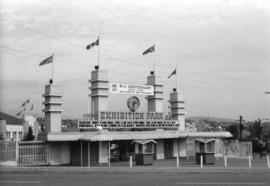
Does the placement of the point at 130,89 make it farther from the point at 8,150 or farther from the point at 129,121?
the point at 8,150

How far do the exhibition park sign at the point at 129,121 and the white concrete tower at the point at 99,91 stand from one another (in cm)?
80

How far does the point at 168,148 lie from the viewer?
37.8 metres

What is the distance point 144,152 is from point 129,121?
2.96m

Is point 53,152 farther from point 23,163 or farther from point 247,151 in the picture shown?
point 247,151

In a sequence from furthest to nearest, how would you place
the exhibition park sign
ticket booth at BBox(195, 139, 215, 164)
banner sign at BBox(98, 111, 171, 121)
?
banner sign at BBox(98, 111, 171, 121)
the exhibition park sign
ticket booth at BBox(195, 139, 215, 164)

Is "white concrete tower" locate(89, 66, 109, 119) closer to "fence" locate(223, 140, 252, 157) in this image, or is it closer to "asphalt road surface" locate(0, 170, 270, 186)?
"asphalt road surface" locate(0, 170, 270, 186)

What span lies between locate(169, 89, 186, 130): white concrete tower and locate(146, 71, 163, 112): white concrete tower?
2306mm

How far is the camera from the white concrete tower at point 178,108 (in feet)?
127

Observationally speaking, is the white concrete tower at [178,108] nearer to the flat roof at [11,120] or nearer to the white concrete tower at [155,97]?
the white concrete tower at [155,97]

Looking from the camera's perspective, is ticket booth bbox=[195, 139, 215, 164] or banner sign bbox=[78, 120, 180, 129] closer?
ticket booth bbox=[195, 139, 215, 164]

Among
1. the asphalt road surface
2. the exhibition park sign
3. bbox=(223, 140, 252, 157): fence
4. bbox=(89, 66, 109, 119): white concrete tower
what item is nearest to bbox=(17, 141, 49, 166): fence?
the exhibition park sign

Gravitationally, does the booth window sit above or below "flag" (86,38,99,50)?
below

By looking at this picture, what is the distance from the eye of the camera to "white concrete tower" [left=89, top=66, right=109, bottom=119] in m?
32.4

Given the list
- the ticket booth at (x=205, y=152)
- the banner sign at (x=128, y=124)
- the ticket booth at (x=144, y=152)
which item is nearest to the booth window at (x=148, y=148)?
the ticket booth at (x=144, y=152)
